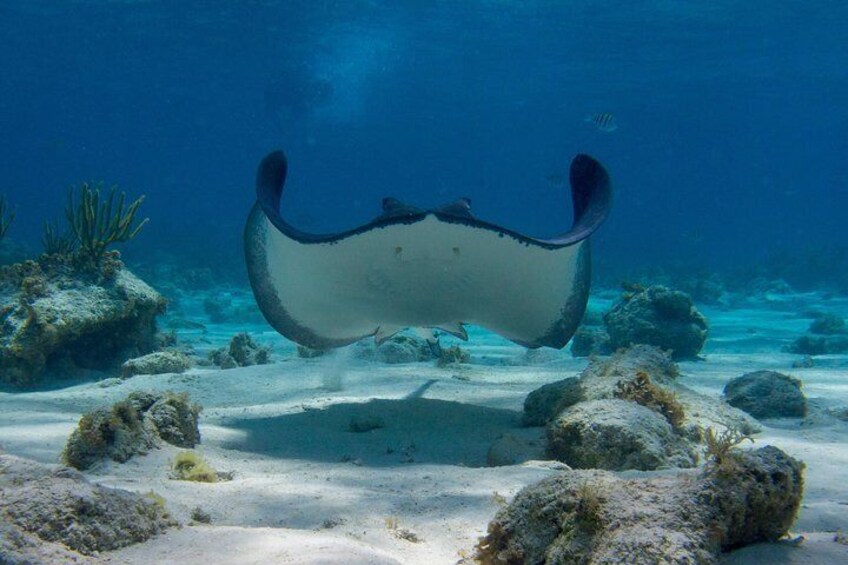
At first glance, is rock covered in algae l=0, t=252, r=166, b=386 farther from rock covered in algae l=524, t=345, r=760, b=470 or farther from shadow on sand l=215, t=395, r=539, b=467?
rock covered in algae l=524, t=345, r=760, b=470

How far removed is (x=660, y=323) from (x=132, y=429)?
28.8 feet

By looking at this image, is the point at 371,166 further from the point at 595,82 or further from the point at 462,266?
the point at 462,266

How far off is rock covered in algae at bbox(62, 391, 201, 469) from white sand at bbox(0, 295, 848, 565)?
0.12 metres

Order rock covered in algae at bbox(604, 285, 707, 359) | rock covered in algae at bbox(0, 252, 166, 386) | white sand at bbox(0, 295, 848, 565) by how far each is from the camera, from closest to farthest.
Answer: white sand at bbox(0, 295, 848, 565)
rock covered in algae at bbox(0, 252, 166, 386)
rock covered in algae at bbox(604, 285, 707, 359)

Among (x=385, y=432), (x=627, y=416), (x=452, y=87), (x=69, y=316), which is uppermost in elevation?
(x=452, y=87)

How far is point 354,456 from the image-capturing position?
431 centimetres

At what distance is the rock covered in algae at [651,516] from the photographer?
1.86 meters

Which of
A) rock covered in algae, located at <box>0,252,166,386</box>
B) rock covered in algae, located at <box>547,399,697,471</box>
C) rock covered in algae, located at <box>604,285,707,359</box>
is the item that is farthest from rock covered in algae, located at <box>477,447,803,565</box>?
rock covered in algae, located at <box>604,285,707,359</box>

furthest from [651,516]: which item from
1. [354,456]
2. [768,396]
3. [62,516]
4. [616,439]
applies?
[768,396]

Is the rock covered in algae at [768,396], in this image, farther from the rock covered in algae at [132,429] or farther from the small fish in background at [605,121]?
the small fish in background at [605,121]

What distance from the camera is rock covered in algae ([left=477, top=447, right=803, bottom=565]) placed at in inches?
73.1

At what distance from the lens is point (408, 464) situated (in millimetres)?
4070

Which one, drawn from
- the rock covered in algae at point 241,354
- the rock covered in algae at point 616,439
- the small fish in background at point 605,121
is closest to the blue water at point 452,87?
the small fish in background at point 605,121

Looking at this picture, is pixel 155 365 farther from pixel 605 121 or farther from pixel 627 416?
pixel 605 121
